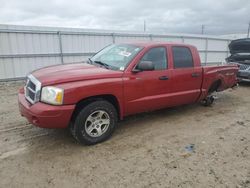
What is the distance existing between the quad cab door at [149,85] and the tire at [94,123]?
0.41 m

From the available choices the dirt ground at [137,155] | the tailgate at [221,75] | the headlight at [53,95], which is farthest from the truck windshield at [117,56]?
the tailgate at [221,75]

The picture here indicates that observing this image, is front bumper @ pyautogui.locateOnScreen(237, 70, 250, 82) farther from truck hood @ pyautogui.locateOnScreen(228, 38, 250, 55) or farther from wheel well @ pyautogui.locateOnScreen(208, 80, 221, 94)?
wheel well @ pyautogui.locateOnScreen(208, 80, 221, 94)

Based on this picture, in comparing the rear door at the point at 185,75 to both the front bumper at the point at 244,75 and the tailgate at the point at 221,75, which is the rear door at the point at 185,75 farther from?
the front bumper at the point at 244,75

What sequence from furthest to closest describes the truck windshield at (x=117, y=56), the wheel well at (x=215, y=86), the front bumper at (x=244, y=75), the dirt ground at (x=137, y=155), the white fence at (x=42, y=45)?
1. the white fence at (x=42, y=45)
2. the front bumper at (x=244, y=75)
3. the wheel well at (x=215, y=86)
4. the truck windshield at (x=117, y=56)
5. the dirt ground at (x=137, y=155)

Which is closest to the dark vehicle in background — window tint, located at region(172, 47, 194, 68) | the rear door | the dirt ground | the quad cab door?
the dirt ground

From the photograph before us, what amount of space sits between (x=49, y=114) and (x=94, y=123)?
0.81 metres

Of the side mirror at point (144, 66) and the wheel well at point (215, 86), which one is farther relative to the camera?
the wheel well at point (215, 86)

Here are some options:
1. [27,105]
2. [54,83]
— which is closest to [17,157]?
[27,105]

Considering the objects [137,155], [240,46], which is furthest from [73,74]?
[240,46]

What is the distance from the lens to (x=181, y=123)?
4906 mm

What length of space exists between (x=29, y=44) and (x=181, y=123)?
26.4ft

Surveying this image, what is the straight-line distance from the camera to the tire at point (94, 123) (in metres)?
3.54

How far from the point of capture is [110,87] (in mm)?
3727

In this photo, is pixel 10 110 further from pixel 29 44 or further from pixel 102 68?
pixel 29 44
